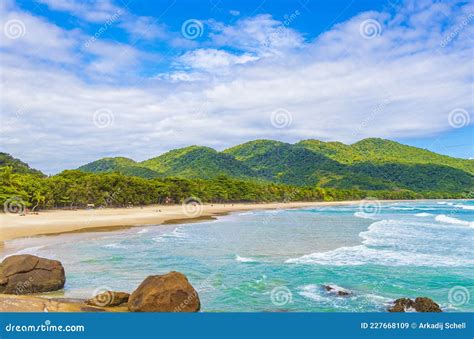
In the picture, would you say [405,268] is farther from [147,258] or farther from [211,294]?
[147,258]

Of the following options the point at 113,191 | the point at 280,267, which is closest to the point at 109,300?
the point at 280,267

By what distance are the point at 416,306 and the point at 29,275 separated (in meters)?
12.8

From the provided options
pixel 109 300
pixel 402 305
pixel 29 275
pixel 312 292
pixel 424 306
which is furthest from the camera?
pixel 312 292

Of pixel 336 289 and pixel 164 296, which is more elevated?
pixel 164 296

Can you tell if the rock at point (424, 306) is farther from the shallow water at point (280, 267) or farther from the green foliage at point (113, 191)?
the green foliage at point (113, 191)

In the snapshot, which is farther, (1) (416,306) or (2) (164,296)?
(1) (416,306)

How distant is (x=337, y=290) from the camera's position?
15.8m

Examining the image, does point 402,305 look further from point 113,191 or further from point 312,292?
point 113,191

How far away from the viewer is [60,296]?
14023 millimetres

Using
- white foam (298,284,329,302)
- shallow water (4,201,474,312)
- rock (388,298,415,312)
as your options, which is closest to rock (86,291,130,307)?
shallow water (4,201,474,312)

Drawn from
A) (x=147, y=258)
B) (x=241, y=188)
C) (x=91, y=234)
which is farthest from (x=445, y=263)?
(x=241, y=188)

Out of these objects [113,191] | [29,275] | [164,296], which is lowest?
[164,296]

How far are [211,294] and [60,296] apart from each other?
512cm

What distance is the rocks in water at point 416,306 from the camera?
12.9 m
